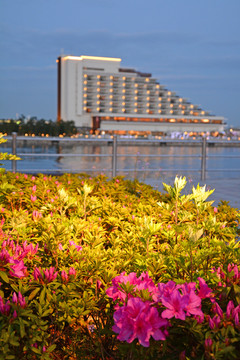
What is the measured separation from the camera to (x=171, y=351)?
145 cm

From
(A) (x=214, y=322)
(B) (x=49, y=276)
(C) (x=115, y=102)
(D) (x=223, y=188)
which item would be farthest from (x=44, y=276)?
(C) (x=115, y=102)

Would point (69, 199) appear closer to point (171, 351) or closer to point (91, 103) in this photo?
point (171, 351)

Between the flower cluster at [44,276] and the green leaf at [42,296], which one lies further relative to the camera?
the flower cluster at [44,276]

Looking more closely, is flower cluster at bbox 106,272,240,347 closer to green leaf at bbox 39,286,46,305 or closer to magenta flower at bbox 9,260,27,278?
green leaf at bbox 39,286,46,305

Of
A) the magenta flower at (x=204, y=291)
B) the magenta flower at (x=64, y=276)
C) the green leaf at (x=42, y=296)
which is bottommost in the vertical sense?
the green leaf at (x=42, y=296)

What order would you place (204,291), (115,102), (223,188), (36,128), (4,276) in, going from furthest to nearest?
(115,102) < (36,128) < (223,188) < (4,276) < (204,291)

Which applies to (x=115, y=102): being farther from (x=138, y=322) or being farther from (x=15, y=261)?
(x=138, y=322)

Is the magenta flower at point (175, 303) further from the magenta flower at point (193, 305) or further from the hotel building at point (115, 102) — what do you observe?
the hotel building at point (115, 102)

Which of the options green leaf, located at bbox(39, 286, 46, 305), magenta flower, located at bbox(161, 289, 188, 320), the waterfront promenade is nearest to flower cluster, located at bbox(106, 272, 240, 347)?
magenta flower, located at bbox(161, 289, 188, 320)

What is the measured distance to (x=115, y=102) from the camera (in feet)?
421

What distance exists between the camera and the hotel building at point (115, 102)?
11981 cm

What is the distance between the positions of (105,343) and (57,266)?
1.38 ft

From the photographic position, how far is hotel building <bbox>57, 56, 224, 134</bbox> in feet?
393

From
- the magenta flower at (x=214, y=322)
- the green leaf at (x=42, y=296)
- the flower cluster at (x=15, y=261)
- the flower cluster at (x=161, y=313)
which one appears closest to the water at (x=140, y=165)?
the flower cluster at (x=15, y=261)
